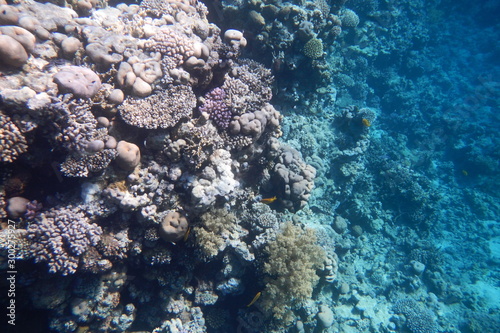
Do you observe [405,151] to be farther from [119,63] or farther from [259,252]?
[119,63]

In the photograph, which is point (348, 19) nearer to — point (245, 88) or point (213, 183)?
point (245, 88)

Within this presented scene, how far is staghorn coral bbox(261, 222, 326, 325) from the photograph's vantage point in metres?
5.75

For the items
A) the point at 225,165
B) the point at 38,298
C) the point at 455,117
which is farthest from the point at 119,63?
the point at 455,117

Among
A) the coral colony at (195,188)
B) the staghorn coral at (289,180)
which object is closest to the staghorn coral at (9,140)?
the coral colony at (195,188)

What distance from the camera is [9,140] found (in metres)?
3.21

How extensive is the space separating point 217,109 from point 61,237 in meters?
3.48

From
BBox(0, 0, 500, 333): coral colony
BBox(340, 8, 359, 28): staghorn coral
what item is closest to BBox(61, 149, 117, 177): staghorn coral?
BBox(0, 0, 500, 333): coral colony

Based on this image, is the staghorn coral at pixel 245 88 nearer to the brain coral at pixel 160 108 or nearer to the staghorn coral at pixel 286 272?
the brain coral at pixel 160 108

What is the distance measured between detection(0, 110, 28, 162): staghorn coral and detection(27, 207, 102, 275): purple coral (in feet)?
3.18

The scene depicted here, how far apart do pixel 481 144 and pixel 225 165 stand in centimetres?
1995

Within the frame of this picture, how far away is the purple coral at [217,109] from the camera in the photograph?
515 cm

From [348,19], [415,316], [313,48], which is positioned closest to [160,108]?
[313,48]

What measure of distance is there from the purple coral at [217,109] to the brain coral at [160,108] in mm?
547

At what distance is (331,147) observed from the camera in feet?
35.7
